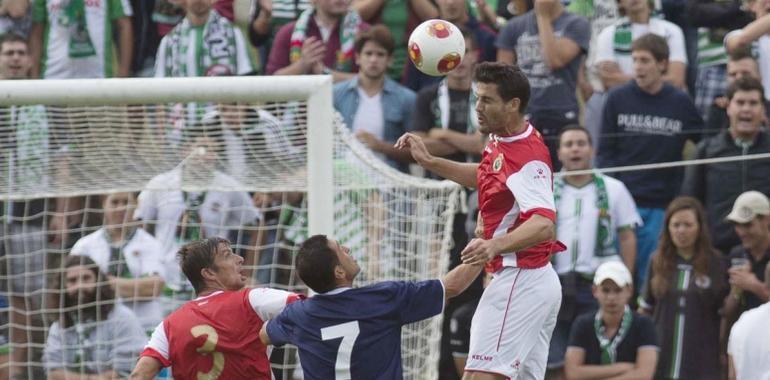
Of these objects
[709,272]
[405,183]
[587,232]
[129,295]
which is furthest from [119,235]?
[709,272]

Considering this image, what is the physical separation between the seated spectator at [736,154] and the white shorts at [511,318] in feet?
13.0

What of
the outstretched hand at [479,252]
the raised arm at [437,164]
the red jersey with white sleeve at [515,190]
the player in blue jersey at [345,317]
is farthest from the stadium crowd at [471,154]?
the outstretched hand at [479,252]

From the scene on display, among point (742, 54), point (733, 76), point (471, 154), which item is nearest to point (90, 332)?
point (471, 154)

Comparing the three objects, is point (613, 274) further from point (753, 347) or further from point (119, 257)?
point (119, 257)

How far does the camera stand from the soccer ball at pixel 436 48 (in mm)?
7750

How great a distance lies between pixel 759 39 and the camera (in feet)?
38.4

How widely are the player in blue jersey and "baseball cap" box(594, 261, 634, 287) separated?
11.4ft

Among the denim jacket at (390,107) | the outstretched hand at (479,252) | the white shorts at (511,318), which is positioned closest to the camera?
the outstretched hand at (479,252)

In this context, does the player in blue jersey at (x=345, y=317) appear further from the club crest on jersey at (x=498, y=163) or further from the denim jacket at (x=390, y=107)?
the denim jacket at (x=390, y=107)

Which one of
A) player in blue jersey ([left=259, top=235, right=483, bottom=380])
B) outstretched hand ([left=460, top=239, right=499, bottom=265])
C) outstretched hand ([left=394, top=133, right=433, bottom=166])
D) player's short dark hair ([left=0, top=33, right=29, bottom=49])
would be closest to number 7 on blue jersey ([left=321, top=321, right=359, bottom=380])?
player in blue jersey ([left=259, top=235, right=483, bottom=380])

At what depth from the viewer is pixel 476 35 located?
1245 cm

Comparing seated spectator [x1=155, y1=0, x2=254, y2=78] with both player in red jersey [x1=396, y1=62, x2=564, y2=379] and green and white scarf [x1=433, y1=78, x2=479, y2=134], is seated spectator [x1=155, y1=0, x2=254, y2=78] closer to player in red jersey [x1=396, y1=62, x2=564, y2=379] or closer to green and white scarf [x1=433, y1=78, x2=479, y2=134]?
green and white scarf [x1=433, y1=78, x2=479, y2=134]

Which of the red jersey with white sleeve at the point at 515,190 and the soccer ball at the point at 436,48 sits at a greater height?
the soccer ball at the point at 436,48

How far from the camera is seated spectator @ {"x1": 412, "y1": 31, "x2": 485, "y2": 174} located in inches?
456
